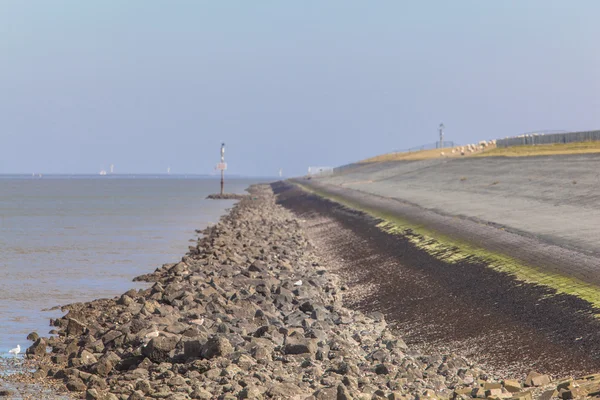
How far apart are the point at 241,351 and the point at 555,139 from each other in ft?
187

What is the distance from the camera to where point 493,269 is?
1753 centimetres

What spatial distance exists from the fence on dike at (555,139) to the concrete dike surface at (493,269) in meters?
19.3

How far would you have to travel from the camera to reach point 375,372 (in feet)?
37.5

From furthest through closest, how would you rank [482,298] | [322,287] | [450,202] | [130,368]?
[450,202] → [322,287] → [482,298] → [130,368]

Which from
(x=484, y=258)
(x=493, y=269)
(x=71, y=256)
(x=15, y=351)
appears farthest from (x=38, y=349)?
(x=71, y=256)

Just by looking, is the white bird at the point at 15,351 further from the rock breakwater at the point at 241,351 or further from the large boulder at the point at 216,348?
the large boulder at the point at 216,348

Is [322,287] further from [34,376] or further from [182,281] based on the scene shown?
[34,376]

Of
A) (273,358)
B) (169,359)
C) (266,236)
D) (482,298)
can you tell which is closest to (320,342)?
(273,358)

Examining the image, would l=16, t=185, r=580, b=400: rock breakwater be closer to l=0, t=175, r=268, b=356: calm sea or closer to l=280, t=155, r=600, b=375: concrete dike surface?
l=280, t=155, r=600, b=375: concrete dike surface

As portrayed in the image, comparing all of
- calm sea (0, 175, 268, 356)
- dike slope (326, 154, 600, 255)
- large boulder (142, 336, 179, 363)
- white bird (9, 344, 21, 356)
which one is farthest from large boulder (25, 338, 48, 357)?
dike slope (326, 154, 600, 255)

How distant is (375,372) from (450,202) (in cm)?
2653

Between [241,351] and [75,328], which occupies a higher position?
[241,351]

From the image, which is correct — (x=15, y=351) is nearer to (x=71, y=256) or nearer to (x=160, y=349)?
(x=160, y=349)

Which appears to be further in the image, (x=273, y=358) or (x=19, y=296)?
(x=19, y=296)
